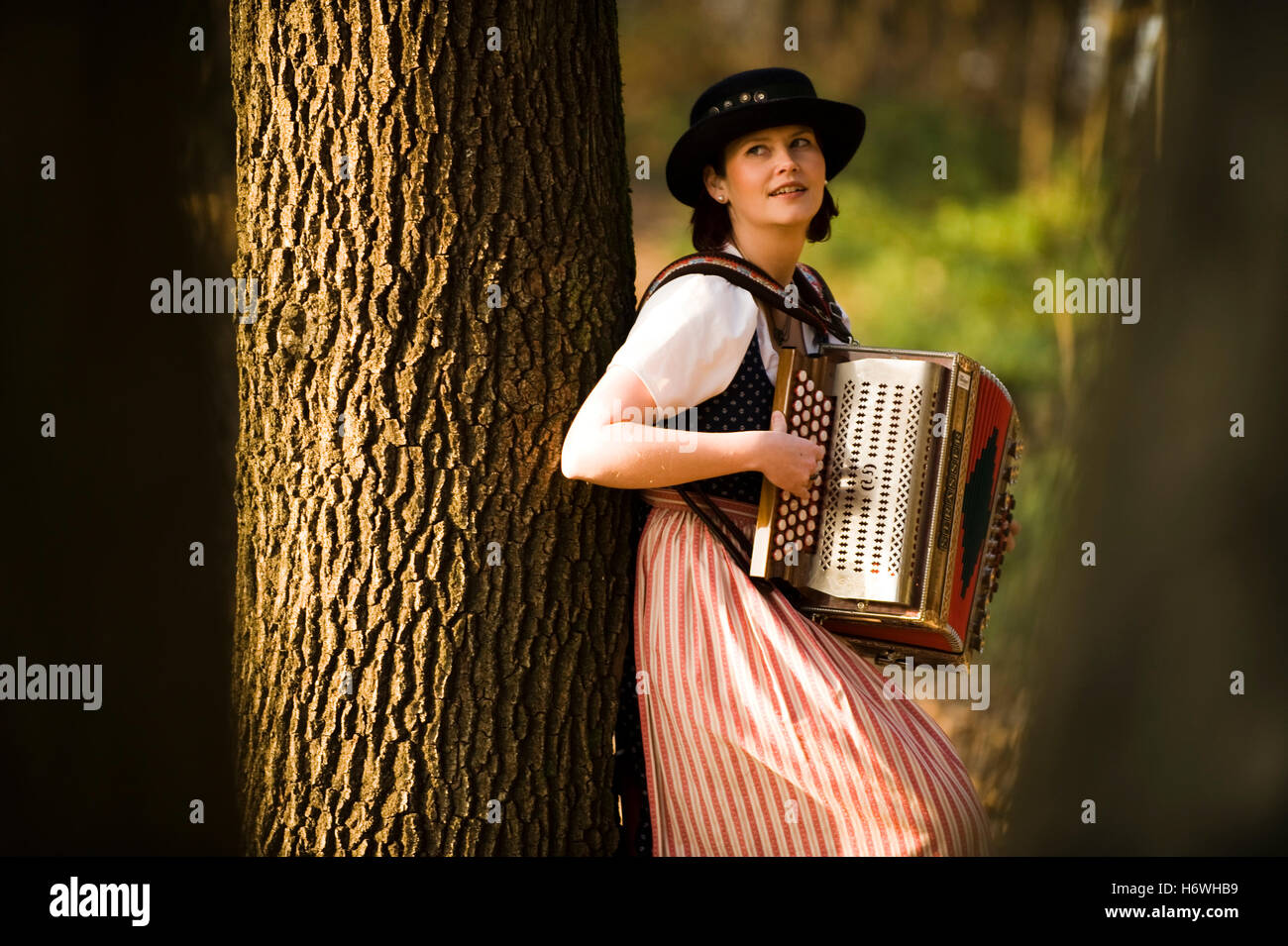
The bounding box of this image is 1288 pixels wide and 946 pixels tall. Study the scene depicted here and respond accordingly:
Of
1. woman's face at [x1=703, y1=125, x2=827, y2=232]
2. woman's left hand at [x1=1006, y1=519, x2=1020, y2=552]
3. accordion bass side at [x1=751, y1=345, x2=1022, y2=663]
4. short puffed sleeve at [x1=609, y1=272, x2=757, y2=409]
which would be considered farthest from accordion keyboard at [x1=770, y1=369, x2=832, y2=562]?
woman's left hand at [x1=1006, y1=519, x2=1020, y2=552]

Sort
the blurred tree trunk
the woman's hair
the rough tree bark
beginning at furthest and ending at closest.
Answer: the blurred tree trunk → the woman's hair → the rough tree bark

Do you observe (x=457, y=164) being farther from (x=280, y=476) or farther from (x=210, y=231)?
(x=210, y=231)

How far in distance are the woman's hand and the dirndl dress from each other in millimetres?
113

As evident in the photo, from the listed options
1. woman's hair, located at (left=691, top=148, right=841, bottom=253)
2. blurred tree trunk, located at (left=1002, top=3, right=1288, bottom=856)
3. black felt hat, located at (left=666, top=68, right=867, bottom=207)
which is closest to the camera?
black felt hat, located at (left=666, top=68, right=867, bottom=207)

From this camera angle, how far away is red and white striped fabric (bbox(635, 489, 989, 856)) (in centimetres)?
226

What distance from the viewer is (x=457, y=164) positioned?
2.30 metres

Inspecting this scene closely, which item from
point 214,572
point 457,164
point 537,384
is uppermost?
point 457,164

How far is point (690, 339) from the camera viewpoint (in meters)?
2.25

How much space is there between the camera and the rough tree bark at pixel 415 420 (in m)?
2.29

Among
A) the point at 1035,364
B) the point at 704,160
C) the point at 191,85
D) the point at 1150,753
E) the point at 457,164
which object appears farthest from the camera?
the point at 1035,364

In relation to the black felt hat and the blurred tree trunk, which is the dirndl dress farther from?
the blurred tree trunk

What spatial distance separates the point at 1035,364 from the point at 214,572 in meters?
6.15

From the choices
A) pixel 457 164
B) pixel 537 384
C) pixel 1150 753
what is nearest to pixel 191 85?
pixel 457 164
